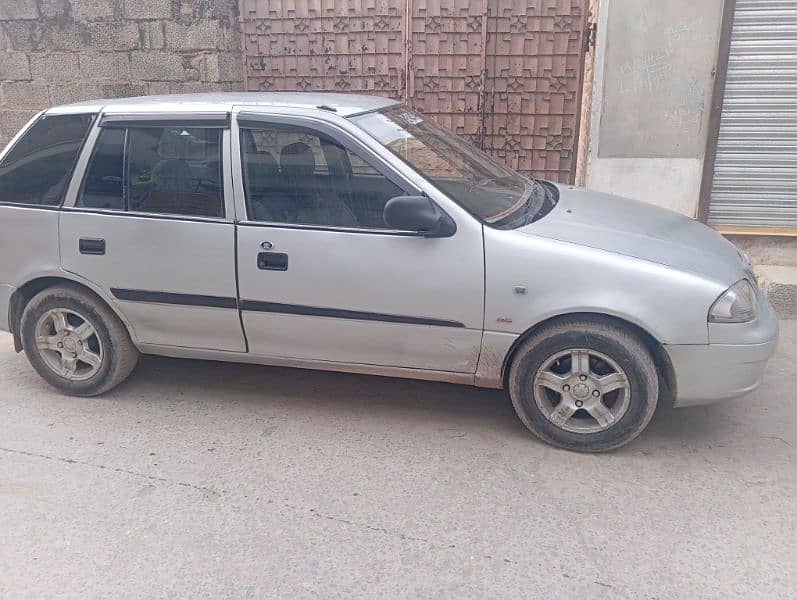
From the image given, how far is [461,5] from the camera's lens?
696 cm

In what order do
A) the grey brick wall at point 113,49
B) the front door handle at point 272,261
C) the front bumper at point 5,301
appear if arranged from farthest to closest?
1. the grey brick wall at point 113,49
2. the front bumper at point 5,301
3. the front door handle at point 272,261

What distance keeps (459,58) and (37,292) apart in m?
4.60

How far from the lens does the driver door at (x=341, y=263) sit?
364 centimetres

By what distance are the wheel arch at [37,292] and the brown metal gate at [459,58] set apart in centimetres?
409

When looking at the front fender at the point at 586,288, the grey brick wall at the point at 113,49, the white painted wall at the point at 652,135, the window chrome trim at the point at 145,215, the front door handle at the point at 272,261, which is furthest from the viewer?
the grey brick wall at the point at 113,49

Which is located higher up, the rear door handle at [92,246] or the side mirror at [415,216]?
the side mirror at [415,216]

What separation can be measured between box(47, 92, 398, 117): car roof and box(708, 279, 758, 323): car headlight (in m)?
2.14

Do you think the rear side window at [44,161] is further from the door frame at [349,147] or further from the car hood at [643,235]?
the car hood at [643,235]

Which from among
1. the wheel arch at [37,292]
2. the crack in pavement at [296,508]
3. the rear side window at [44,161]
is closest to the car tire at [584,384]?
the crack in pavement at [296,508]

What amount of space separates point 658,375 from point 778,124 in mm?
4031

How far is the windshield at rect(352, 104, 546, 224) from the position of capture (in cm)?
381

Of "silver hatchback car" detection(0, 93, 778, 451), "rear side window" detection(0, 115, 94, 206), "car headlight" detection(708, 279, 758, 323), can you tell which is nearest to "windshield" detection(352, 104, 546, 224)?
"silver hatchback car" detection(0, 93, 778, 451)

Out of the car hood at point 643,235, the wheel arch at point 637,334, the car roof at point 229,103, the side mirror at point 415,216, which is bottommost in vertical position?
the wheel arch at point 637,334

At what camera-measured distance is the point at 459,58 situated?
7117 millimetres
